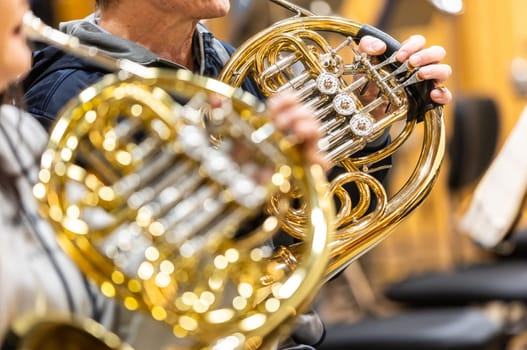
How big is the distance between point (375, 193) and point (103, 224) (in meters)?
0.51

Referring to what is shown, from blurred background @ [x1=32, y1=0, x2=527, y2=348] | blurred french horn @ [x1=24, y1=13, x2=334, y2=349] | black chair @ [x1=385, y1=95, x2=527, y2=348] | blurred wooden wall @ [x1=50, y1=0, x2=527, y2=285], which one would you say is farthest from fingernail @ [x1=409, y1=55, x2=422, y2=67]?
blurred wooden wall @ [x1=50, y1=0, x2=527, y2=285]

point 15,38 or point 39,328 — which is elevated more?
point 15,38

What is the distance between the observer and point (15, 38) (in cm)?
102

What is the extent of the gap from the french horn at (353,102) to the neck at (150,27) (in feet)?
0.37

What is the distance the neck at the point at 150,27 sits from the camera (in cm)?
148

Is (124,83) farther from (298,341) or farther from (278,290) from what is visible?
(298,341)

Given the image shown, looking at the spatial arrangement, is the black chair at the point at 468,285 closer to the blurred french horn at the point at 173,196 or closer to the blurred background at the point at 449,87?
the blurred background at the point at 449,87

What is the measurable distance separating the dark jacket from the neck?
48 mm

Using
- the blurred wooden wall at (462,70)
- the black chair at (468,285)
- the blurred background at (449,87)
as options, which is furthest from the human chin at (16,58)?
the blurred wooden wall at (462,70)

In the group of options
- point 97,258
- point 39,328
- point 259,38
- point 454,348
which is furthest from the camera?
point 454,348

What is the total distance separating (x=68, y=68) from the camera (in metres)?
1.41

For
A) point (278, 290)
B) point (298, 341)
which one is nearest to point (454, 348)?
point (298, 341)

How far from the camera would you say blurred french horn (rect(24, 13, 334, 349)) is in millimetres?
1022

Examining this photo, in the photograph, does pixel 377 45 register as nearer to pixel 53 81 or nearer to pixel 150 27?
pixel 150 27
